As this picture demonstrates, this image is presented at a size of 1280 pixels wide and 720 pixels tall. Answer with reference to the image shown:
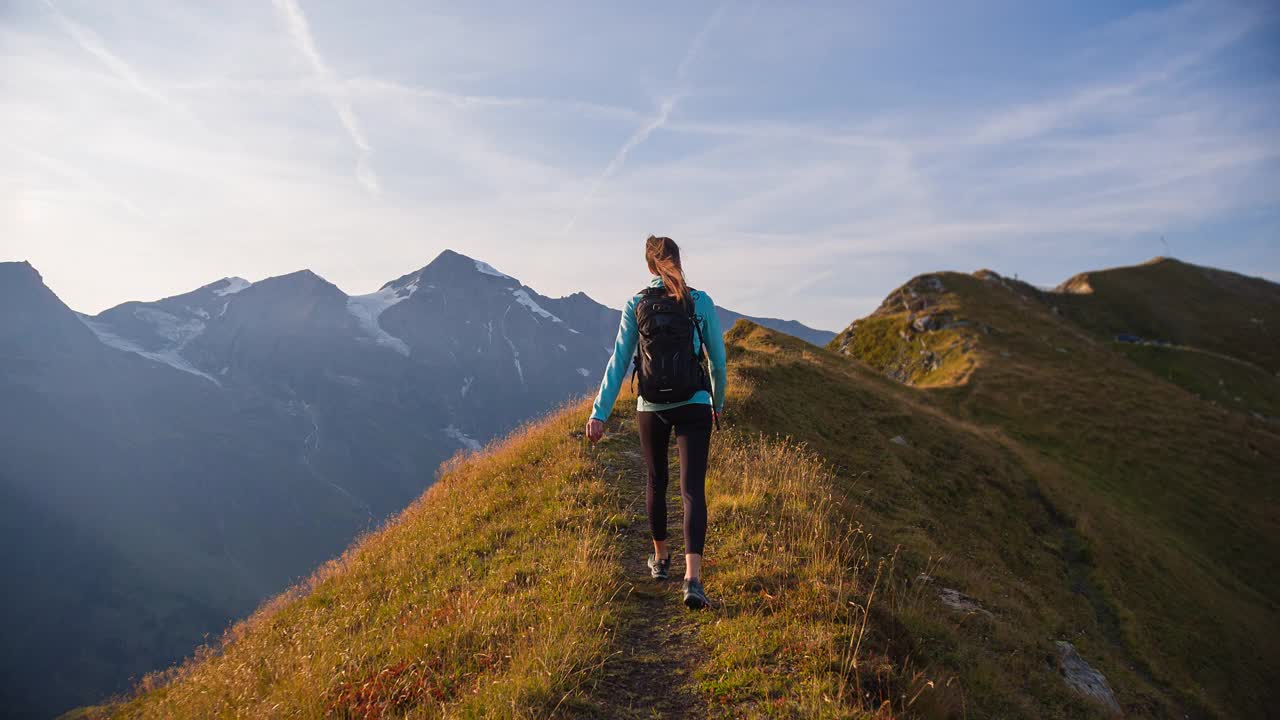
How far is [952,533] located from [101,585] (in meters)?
189

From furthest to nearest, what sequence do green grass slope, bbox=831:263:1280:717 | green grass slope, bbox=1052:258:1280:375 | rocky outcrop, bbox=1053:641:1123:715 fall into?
1. green grass slope, bbox=1052:258:1280:375
2. green grass slope, bbox=831:263:1280:717
3. rocky outcrop, bbox=1053:641:1123:715

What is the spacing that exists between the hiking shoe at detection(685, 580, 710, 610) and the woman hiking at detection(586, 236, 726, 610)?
0.01 metres

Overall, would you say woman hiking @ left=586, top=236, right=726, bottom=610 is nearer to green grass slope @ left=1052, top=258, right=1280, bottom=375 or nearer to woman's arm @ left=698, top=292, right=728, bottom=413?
woman's arm @ left=698, top=292, right=728, bottom=413

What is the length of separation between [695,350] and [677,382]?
0.43 metres

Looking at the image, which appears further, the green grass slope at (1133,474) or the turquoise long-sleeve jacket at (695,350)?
the green grass slope at (1133,474)

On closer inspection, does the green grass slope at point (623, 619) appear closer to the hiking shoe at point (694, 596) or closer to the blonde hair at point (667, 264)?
the hiking shoe at point (694, 596)

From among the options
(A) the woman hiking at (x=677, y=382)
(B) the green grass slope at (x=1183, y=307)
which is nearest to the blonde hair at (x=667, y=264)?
(A) the woman hiking at (x=677, y=382)

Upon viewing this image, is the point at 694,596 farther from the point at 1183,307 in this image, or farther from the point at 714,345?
the point at 1183,307

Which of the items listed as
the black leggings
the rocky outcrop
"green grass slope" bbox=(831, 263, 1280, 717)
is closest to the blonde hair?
the black leggings

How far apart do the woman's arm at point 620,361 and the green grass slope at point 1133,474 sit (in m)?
17.5

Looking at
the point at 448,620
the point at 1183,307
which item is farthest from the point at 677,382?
the point at 1183,307

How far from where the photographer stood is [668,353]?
5328 millimetres

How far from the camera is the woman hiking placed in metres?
5.30

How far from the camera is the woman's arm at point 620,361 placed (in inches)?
225
